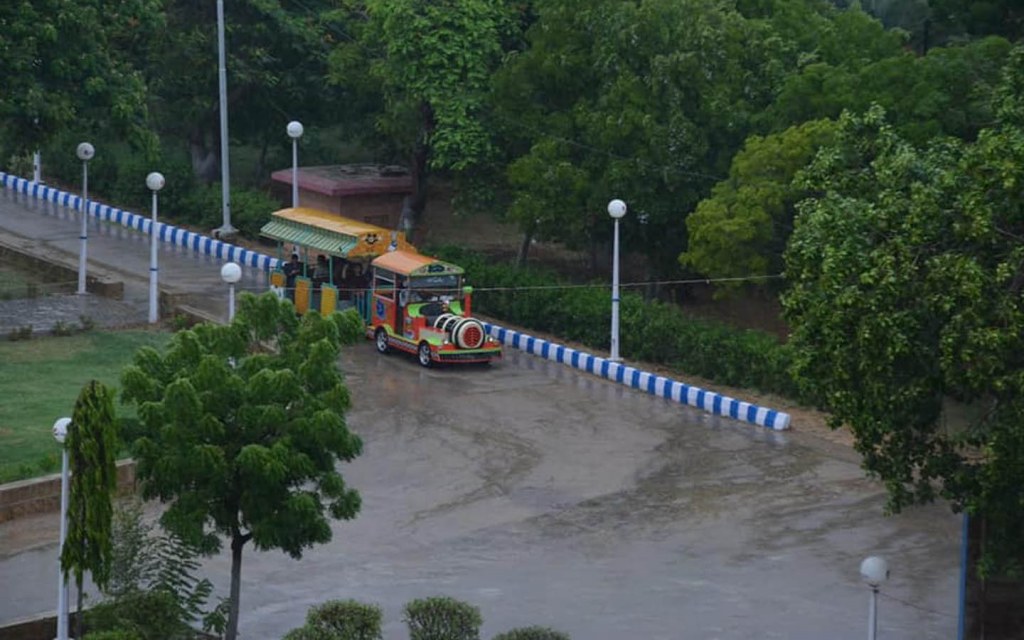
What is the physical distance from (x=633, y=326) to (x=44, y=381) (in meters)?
9.62

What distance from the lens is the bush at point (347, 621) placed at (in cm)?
1783

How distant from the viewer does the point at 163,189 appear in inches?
1715

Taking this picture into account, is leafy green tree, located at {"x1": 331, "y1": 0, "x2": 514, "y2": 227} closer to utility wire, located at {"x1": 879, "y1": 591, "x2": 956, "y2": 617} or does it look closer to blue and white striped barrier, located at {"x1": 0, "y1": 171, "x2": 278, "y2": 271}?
blue and white striped barrier, located at {"x1": 0, "y1": 171, "x2": 278, "y2": 271}

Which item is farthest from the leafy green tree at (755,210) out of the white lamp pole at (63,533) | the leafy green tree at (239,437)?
the white lamp pole at (63,533)

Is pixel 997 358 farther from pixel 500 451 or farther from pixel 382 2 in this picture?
pixel 382 2

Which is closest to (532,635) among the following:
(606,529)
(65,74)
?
(606,529)

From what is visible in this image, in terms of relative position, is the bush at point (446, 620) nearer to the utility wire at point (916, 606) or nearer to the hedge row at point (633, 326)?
the utility wire at point (916, 606)

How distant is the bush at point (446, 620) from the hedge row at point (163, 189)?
24.0 m

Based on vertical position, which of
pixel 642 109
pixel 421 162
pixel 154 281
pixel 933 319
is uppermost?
pixel 642 109

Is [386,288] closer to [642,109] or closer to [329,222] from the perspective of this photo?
[329,222]

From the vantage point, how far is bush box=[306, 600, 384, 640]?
702 inches

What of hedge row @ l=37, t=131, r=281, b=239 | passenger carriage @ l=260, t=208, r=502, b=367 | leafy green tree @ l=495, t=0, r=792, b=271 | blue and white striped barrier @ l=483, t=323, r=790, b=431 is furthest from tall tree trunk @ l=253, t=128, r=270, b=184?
blue and white striped barrier @ l=483, t=323, r=790, b=431

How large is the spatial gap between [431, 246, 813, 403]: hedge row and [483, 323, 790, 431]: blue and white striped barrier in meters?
0.77

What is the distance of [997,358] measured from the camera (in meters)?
16.8
